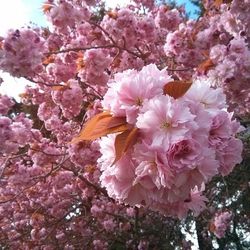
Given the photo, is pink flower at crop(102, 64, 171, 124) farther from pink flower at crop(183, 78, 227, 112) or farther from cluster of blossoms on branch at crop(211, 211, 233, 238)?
cluster of blossoms on branch at crop(211, 211, 233, 238)

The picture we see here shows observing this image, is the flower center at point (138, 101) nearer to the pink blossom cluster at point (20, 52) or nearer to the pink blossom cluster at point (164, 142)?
the pink blossom cluster at point (164, 142)

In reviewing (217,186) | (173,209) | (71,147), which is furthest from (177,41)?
(217,186)

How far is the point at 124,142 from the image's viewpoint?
133 centimetres

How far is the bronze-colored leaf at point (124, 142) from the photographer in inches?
52.2

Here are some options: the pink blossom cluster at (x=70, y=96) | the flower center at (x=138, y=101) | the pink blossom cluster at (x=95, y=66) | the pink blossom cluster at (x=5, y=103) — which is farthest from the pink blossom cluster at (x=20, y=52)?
the flower center at (x=138, y=101)

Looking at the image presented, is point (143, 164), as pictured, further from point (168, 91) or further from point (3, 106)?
point (3, 106)

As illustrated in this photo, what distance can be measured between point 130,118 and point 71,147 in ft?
11.4

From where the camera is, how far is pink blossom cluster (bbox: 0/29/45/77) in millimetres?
3566

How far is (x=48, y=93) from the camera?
6125mm

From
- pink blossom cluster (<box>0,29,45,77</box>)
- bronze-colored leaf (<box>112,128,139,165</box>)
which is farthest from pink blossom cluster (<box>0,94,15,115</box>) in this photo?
bronze-colored leaf (<box>112,128,139,165</box>)

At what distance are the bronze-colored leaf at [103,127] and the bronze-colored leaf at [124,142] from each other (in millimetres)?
28

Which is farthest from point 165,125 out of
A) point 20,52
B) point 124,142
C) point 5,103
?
point 5,103

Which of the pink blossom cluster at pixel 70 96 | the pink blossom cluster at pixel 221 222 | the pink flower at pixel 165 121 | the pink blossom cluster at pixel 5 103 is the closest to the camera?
the pink flower at pixel 165 121

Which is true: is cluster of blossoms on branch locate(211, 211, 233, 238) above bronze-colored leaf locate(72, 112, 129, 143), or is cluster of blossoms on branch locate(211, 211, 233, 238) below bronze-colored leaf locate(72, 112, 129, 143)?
above
